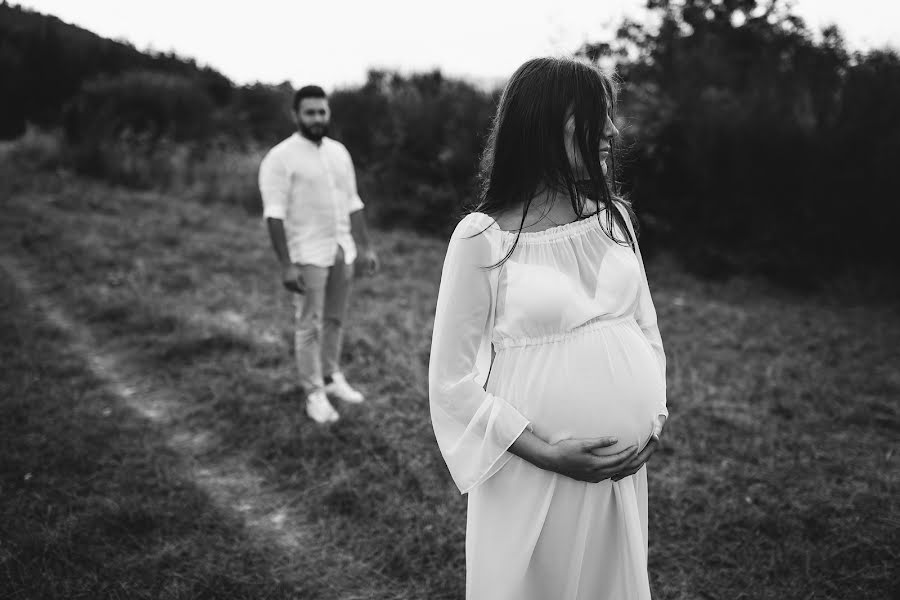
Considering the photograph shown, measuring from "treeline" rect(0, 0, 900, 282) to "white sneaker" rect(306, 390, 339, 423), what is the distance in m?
2.93

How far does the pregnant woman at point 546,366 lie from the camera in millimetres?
1592

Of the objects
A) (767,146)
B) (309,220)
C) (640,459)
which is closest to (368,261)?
(309,220)

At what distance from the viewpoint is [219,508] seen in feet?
10.8

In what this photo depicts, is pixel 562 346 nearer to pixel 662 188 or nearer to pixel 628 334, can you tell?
pixel 628 334

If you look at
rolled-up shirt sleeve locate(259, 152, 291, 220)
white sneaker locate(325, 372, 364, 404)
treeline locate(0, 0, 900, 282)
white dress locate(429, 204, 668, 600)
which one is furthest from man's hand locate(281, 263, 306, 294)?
white dress locate(429, 204, 668, 600)

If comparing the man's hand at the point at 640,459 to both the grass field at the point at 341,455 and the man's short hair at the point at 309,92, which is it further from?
the man's short hair at the point at 309,92

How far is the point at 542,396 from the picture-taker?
1.61 m

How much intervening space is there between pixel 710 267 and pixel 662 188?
51.1 inches

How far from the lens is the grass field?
2.79 meters

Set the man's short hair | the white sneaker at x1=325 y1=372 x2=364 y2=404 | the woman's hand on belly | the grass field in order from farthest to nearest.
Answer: the white sneaker at x1=325 y1=372 x2=364 y2=404, the man's short hair, the grass field, the woman's hand on belly

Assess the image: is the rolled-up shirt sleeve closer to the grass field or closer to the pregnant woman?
the grass field

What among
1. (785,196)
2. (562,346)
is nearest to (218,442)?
(562,346)

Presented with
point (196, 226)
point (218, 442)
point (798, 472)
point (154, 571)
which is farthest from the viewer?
point (196, 226)

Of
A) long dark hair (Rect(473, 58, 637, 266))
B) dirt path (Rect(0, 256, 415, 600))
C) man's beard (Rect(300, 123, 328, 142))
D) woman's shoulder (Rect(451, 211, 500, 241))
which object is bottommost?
dirt path (Rect(0, 256, 415, 600))
